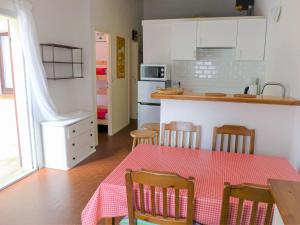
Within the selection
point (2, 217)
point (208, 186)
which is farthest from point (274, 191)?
point (2, 217)

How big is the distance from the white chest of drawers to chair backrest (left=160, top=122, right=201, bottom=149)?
150 cm

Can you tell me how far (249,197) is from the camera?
1227mm

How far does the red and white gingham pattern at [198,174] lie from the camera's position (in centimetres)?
144

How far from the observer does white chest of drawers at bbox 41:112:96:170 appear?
133 inches

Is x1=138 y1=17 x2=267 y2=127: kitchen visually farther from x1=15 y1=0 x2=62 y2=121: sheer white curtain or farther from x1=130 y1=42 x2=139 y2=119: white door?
x1=15 y1=0 x2=62 y2=121: sheer white curtain

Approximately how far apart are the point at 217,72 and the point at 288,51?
6.79ft

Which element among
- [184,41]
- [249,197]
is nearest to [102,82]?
[184,41]

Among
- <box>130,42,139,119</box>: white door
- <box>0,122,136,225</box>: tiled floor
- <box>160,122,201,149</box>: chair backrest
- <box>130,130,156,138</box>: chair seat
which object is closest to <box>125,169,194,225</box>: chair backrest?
<box>160,122,201,149</box>: chair backrest

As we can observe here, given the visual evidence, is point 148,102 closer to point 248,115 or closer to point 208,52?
point 208,52

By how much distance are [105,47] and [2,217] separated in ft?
12.6

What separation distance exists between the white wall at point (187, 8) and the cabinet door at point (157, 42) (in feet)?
5.34

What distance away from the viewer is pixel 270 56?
3910mm

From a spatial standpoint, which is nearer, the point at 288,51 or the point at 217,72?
the point at 288,51

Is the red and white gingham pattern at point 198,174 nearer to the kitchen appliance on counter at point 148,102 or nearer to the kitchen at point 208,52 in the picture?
the kitchen appliance on counter at point 148,102
